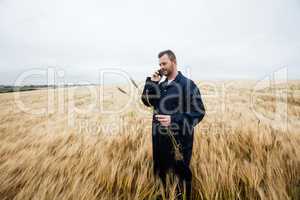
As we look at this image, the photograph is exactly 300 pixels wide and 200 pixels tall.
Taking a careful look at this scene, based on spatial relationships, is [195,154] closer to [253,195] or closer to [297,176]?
[253,195]

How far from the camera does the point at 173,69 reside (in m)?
1.54

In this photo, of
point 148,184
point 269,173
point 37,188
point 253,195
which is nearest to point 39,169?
point 37,188

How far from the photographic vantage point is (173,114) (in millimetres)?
1390

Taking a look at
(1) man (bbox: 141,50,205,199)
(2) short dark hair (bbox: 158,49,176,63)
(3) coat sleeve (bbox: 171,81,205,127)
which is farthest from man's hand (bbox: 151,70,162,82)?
(3) coat sleeve (bbox: 171,81,205,127)

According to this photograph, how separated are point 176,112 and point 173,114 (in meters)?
0.08

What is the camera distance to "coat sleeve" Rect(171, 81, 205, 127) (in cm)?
136

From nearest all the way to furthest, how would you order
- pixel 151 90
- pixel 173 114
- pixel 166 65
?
pixel 173 114 → pixel 166 65 → pixel 151 90

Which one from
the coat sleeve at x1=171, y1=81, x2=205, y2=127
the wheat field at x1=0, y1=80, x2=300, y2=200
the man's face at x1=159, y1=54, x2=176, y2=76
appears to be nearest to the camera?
the wheat field at x1=0, y1=80, x2=300, y2=200

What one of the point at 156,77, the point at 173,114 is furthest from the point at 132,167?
the point at 156,77

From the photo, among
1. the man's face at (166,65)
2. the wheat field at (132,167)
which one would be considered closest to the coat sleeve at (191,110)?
the man's face at (166,65)

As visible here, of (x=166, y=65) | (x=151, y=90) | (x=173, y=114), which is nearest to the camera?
(x=173, y=114)

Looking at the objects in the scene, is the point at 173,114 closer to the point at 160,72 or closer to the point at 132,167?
the point at 160,72

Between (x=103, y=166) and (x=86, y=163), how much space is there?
21cm

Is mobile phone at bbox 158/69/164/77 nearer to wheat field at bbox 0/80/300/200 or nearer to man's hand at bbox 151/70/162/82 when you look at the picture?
man's hand at bbox 151/70/162/82
